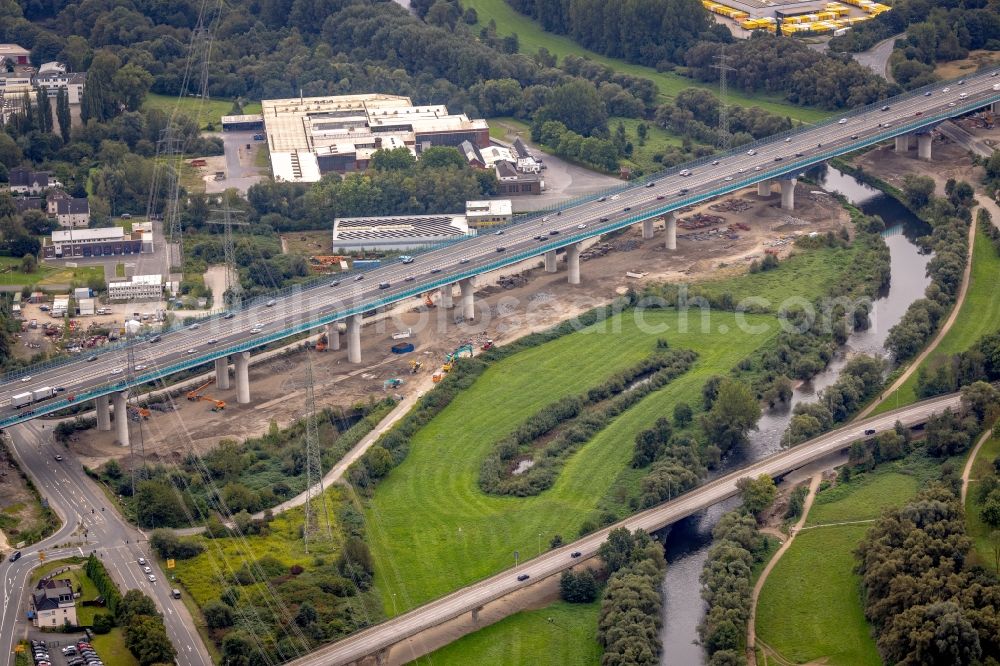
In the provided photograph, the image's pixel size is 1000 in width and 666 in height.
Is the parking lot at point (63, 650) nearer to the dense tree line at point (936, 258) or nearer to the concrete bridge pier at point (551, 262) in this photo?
the dense tree line at point (936, 258)

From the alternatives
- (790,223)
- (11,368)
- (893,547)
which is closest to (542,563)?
(893,547)

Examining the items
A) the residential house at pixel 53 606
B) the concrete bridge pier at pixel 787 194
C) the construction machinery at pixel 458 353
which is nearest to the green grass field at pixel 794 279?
the concrete bridge pier at pixel 787 194

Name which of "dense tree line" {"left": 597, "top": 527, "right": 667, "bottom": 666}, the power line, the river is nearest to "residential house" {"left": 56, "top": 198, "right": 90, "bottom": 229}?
the power line

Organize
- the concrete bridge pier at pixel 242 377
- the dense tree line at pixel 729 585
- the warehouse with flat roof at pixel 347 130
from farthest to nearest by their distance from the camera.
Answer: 1. the warehouse with flat roof at pixel 347 130
2. the concrete bridge pier at pixel 242 377
3. the dense tree line at pixel 729 585

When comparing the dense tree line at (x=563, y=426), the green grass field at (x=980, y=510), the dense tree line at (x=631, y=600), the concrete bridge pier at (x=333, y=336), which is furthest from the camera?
the concrete bridge pier at (x=333, y=336)

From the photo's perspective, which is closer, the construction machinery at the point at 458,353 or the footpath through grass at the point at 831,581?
the footpath through grass at the point at 831,581

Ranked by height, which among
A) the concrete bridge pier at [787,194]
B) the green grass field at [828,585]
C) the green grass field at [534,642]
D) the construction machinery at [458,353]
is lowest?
the green grass field at [534,642]

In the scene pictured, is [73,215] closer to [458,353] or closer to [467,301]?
[467,301]

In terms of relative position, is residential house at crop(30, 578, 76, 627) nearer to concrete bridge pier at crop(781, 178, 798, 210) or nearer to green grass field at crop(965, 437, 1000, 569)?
green grass field at crop(965, 437, 1000, 569)
